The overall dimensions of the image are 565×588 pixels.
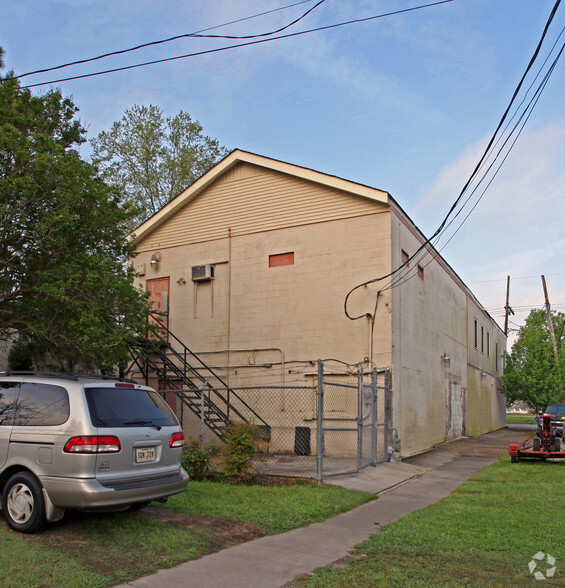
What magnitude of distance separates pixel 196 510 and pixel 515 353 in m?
34.2

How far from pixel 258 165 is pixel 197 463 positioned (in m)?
9.61

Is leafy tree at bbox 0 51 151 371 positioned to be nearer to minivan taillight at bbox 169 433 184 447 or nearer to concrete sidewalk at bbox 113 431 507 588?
minivan taillight at bbox 169 433 184 447

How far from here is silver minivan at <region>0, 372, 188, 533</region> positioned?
5660mm

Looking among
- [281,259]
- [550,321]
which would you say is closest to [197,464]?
[281,259]

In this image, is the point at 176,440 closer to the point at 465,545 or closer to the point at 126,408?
the point at 126,408

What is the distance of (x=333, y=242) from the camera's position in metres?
15.5

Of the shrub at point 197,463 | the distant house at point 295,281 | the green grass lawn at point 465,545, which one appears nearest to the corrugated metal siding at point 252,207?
the distant house at point 295,281

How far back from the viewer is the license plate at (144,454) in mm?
6148

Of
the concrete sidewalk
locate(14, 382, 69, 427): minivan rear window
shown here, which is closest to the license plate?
locate(14, 382, 69, 427): minivan rear window

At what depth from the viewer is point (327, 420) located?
1466 centimetres

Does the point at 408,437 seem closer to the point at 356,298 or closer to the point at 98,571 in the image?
the point at 356,298

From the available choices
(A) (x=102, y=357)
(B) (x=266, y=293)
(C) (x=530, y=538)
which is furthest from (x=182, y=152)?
(C) (x=530, y=538)

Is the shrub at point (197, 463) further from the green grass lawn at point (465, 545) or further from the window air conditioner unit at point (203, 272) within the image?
the window air conditioner unit at point (203, 272)

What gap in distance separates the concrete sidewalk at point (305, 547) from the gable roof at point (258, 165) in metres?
7.20
